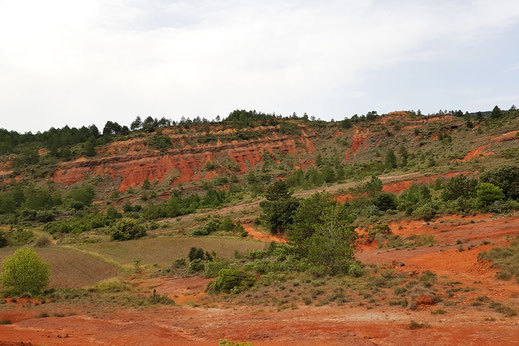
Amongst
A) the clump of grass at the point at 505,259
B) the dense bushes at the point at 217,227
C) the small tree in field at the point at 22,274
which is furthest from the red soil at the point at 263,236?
the clump of grass at the point at 505,259

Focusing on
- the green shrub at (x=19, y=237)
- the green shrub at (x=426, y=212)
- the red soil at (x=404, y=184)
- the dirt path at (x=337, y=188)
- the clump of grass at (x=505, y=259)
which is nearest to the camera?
the clump of grass at (x=505, y=259)

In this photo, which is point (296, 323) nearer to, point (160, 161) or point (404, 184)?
point (404, 184)

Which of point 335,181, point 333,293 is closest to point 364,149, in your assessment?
point 335,181

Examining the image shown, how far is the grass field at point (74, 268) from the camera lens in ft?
97.7

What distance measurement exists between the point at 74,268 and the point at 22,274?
8711 mm

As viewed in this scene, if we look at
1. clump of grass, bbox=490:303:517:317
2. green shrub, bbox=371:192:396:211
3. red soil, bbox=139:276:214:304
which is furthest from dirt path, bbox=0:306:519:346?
green shrub, bbox=371:192:396:211

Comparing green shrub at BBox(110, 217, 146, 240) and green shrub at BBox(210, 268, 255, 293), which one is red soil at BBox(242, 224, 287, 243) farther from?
green shrub at BBox(210, 268, 255, 293)

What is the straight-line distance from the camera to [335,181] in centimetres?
6956

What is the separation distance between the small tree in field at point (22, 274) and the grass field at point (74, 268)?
3.00 metres

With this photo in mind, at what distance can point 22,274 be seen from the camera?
2522cm

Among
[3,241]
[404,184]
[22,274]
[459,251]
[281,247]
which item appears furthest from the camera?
[404,184]

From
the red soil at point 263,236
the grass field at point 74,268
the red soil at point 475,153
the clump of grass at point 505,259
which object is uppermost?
the red soil at point 475,153

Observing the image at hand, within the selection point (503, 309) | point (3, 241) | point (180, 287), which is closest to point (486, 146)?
point (180, 287)

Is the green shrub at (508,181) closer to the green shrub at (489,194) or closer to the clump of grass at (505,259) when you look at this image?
the green shrub at (489,194)
